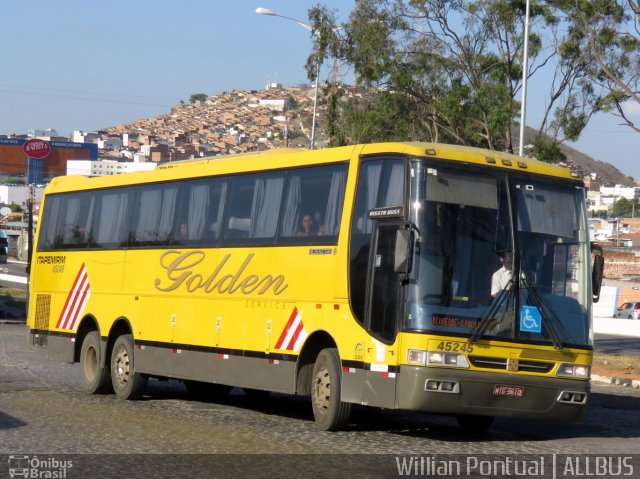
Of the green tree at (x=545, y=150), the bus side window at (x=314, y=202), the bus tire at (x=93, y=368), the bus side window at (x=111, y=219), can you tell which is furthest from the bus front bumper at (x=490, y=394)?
the green tree at (x=545, y=150)

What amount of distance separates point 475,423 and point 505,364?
74.8 inches

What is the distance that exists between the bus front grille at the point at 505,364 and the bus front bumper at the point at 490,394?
0.26ft

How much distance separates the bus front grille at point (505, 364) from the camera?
1238cm

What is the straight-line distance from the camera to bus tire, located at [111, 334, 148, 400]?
17438 mm

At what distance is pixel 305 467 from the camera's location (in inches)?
412

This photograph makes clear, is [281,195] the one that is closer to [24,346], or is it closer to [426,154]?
[426,154]

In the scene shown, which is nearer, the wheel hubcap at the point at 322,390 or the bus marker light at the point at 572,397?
the bus marker light at the point at 572,397

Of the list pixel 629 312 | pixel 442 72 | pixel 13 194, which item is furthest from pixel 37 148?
pixel 13 194

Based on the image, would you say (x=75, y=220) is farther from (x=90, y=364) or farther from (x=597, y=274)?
(x=597, y=274)

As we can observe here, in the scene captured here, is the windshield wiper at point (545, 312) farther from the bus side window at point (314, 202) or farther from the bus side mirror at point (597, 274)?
the bus side window at point (314, 202)

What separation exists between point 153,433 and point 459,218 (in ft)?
13.0

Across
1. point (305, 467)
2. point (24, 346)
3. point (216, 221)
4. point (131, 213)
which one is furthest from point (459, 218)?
point (24, 346)

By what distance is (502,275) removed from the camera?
1261 centimetres

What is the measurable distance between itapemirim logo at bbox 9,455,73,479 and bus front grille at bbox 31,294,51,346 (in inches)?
391
